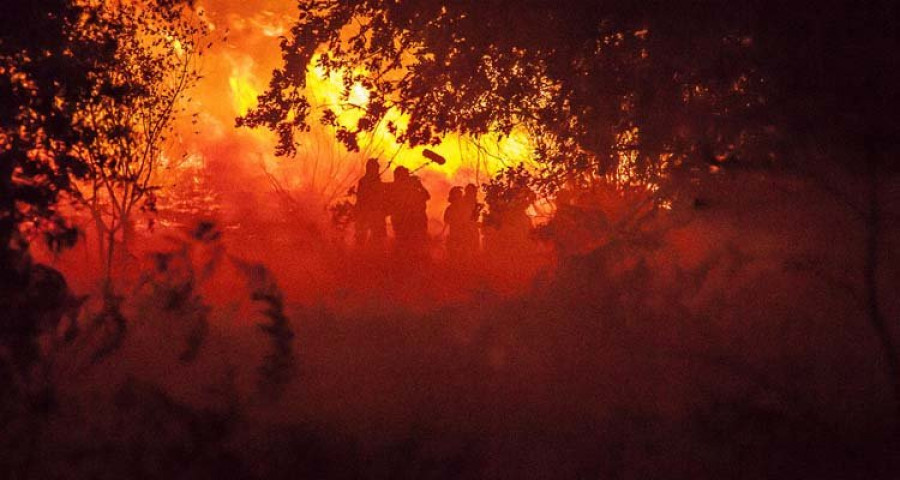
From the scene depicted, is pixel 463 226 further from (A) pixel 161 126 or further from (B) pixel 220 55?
(B) pixel 220 55

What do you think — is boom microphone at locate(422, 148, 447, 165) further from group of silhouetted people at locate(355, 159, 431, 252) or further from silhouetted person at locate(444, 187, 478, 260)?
silhouetted person at locate(444, 187, 478, 260)

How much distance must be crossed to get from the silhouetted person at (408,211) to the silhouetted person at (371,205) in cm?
21

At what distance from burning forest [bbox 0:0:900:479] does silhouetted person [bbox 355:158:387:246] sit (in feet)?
6.09

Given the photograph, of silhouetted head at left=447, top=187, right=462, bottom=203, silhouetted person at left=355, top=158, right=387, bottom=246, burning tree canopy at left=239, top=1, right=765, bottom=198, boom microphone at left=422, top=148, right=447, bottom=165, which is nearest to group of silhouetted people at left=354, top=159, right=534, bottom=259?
silhouetted person at left=355, top=158, right=387, bottom=246

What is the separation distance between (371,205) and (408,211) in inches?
25.4

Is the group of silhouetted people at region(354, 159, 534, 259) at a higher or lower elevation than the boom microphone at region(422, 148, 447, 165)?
lower

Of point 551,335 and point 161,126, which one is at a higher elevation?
point 161,126

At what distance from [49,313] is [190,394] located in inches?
75.8

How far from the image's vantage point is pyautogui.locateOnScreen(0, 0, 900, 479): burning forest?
19.4 feet

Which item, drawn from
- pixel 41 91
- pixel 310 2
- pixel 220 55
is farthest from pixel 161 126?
pixel 220 55

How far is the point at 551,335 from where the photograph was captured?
891 cm

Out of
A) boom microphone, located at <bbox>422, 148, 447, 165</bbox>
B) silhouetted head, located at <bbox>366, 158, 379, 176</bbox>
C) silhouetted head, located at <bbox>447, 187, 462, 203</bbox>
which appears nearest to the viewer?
boom microphone, located at <bbox>422, 148, 447, 165</bbox>

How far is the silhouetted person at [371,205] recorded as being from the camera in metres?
15.2

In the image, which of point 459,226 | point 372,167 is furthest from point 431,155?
point 459,226
